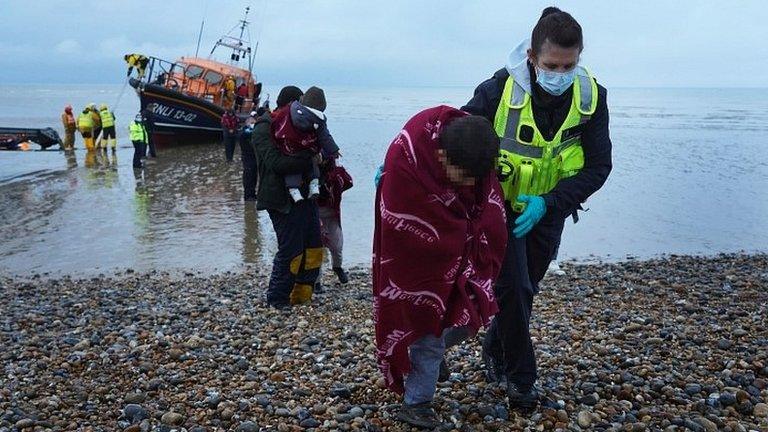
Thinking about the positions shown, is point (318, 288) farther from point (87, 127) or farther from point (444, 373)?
point (87, 127)

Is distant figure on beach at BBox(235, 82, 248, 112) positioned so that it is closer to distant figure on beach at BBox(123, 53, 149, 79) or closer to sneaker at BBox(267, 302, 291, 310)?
distant figure on beach at BBox(123, 53, 149, 79)

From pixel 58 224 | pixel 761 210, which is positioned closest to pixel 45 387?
pixel 58 224

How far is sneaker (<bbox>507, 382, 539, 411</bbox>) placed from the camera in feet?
11.3

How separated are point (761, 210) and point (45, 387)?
1342 cm

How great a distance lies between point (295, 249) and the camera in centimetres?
588

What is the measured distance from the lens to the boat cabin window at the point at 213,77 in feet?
89.9

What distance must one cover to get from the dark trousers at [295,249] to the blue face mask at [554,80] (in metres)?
3.08

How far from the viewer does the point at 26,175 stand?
61.5 ft

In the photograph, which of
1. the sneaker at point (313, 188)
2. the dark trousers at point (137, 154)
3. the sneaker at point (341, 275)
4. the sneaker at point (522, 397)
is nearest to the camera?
the sneaker at point (522, 397)

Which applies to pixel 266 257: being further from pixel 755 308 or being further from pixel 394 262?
pixel 394 262

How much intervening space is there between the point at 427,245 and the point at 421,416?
2.89ft

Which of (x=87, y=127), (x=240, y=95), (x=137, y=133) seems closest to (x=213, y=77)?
(x=240, y=95)

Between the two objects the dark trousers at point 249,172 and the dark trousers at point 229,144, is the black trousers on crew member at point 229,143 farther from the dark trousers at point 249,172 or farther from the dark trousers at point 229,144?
the dark trousers at point 249,172

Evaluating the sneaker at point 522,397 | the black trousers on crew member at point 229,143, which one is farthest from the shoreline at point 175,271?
the black trousers on crew member at point 229,143
